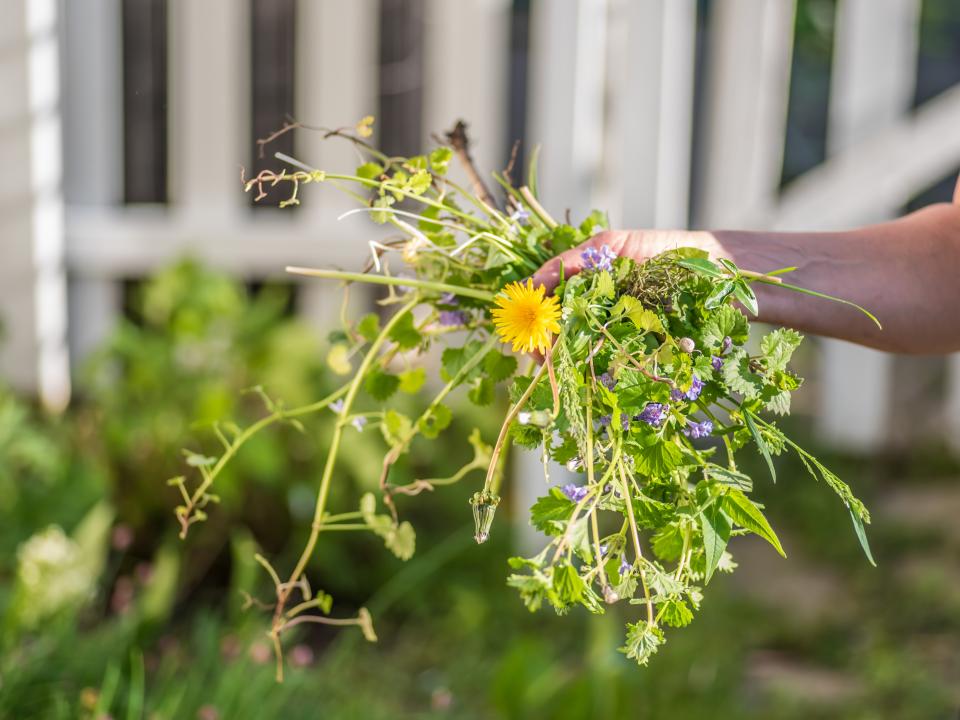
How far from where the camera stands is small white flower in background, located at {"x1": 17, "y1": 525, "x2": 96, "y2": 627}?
6.81 ft

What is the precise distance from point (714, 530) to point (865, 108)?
3.27 metres

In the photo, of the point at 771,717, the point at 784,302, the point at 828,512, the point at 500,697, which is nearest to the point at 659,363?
the point at 784,302

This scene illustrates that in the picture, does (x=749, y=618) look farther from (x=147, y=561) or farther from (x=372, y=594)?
(x=147, y=561)

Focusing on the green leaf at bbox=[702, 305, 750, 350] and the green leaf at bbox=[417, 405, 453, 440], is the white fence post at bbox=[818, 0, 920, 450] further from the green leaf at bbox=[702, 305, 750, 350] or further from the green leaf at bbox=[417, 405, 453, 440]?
the green leaf at bbox=[702, 305, 750, 350]

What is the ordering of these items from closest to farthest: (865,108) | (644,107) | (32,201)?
(644,107), (32,201), (865,108)

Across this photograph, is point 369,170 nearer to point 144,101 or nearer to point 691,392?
point 691,392

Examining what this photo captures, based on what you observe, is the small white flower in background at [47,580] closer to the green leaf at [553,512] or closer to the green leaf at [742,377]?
the green leaf at [553,512]

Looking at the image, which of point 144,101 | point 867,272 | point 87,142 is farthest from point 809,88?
point 867,272

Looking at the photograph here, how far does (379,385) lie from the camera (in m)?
1.25

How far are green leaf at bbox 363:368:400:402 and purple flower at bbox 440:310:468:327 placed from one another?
92 mm

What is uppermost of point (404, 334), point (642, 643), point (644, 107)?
point (644, 107)

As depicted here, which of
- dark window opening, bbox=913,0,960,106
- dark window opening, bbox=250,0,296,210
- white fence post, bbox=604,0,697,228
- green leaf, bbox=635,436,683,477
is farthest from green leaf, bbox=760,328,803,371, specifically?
dark window opening, bbox=913,0,960,106

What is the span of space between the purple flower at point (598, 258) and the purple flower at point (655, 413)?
0.14m

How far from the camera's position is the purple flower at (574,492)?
3.15 ft
